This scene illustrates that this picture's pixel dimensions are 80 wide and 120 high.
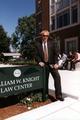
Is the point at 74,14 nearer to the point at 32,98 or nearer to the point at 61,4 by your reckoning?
the point at 61,4

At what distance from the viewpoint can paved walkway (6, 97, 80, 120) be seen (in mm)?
5272

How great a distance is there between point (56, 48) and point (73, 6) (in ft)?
62.8

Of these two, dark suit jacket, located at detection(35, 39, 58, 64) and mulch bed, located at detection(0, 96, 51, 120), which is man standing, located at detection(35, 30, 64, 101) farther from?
mulch bed, located at detection(0, 96, 51, 120)

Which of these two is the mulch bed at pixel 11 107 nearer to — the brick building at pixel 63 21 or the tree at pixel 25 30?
the brick building at pixel 63 21

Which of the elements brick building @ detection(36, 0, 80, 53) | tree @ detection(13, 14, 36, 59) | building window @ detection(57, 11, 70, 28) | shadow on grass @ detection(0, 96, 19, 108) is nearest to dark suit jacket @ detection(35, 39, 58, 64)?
shadow on grass @ detection(0, 96, 19, 108)

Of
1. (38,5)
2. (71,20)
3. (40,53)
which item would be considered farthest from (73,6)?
(40,53)

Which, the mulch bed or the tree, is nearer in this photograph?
the mulch bed

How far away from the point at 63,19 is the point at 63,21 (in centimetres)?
23

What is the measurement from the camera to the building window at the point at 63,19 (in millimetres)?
25734

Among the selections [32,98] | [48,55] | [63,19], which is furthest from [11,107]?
[63,19]

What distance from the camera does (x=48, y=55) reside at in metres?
6.48

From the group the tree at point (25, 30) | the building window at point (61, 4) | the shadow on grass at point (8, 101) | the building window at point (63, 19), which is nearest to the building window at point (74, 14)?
the building window at point (63, 19)

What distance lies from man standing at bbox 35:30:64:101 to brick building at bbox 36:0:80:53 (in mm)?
17195

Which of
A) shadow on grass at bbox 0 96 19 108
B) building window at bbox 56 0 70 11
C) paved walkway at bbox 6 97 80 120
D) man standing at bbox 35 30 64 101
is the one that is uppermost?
building window at bbox 56 0 70 11
